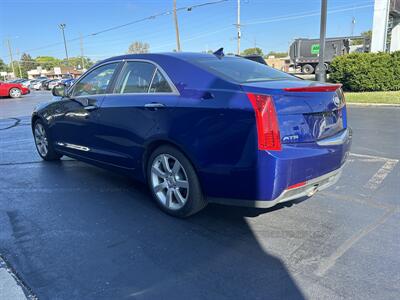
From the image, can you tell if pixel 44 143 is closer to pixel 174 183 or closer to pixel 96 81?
pixel 96 81

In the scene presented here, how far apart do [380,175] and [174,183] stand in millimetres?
2999

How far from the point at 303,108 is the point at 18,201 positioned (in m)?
3.47

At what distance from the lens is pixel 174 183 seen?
369 cm

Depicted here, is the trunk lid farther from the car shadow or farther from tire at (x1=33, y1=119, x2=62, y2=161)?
tire at (x1=33, y1=119, x2=62, y2=161)

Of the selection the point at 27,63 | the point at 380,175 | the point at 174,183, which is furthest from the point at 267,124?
the point at 27,63

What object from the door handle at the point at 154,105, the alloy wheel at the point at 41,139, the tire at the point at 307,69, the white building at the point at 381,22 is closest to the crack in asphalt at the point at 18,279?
the door handle at the point at 154,105

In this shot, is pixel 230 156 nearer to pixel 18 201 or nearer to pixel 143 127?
pixel 143 127

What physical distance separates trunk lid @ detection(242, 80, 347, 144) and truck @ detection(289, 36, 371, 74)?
29.6 metres

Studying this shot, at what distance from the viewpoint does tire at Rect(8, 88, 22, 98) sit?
25.8m

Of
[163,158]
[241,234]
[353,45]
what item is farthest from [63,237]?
[353,45]

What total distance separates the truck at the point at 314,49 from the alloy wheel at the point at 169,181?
29907 millimetres

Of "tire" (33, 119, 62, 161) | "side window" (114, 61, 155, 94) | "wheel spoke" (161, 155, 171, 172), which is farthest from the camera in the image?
"tire" (33, 119, 62, 161)

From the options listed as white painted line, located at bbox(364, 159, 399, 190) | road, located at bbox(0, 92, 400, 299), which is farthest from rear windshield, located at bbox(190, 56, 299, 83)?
white painted line, located at bbox(364, 159, 399, 190)

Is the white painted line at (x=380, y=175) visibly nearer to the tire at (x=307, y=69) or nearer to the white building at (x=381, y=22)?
the white building at (x=381, y=22)
